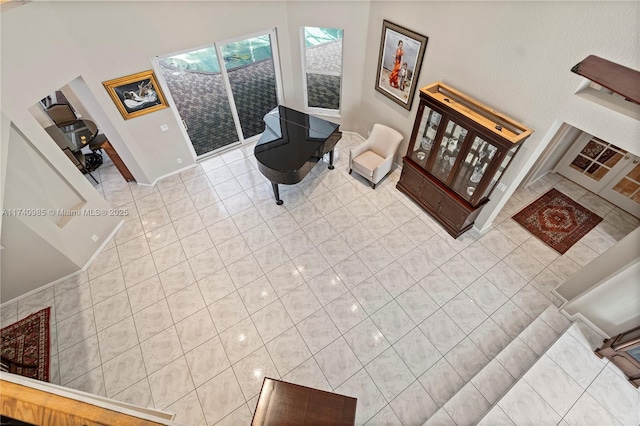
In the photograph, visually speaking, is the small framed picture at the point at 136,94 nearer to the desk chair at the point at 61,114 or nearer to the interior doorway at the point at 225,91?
the interior doorway at the point at 225,91

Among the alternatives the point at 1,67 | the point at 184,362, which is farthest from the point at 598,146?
the point at 1,67

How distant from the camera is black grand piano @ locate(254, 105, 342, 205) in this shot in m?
5.40

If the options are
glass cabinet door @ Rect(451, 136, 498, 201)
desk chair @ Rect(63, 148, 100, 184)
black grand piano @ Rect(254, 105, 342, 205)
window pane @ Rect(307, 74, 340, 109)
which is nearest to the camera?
glass cabinet door @ Rect(451, 136, 498, 201)

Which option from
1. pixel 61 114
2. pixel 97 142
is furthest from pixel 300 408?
pixel 61 114

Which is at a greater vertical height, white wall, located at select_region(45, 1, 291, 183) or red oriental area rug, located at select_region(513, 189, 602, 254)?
white wall, located at select_region(45, 1, 291, 183)

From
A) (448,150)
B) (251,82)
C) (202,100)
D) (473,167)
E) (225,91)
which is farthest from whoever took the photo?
(251,82)

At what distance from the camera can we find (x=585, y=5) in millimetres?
3064

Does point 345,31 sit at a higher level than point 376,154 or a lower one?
higher

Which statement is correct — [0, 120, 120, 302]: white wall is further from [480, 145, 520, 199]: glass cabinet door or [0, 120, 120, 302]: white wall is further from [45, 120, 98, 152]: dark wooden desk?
[480, 145, 520, 199]: glass cabinet door

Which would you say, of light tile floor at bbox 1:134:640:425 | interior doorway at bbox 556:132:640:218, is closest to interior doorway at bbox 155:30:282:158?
light tile floor at bbox 1:134:640:425

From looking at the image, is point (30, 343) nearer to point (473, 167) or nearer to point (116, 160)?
point (116, 160)

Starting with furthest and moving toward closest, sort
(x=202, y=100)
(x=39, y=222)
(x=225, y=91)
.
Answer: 1. (x=225, y=91)
2. (x=202, y=100)
3. (x=39, y=222)

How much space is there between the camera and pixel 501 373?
13.4ft

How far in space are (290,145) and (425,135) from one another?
250 centimetres
